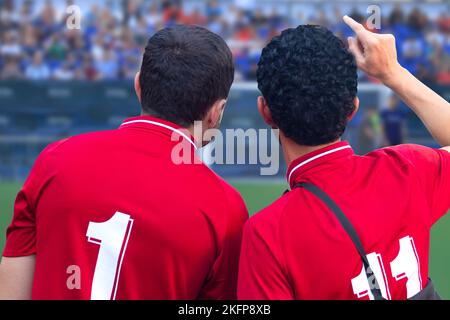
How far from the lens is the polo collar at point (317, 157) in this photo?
77.8 inches

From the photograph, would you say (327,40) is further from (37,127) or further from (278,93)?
(37,127)

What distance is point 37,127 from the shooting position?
11.2 meters

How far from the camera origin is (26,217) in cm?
206

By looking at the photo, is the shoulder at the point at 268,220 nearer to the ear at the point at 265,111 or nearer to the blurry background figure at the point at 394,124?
the ear at the point at 265,111

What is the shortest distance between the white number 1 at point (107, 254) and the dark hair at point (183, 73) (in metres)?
0.33

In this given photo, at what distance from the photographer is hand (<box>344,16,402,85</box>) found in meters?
2.08

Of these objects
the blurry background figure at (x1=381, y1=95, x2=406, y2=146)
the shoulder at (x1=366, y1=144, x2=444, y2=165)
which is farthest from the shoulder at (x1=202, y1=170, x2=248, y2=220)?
the blurry background figure at (x1=381, y1=95, x2=406, y2=146)

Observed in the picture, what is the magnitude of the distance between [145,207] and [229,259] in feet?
0.90

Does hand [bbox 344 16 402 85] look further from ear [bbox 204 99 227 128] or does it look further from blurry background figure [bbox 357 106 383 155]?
blurry background figure [bbox 357 106 383 155]

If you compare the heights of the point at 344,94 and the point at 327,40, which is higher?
the point at 327,40

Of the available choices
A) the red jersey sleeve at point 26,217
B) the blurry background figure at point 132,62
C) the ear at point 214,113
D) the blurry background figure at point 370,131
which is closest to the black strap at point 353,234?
the ear at point 214,113

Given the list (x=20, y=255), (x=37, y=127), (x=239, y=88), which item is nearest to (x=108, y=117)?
(x=37, y=127)
